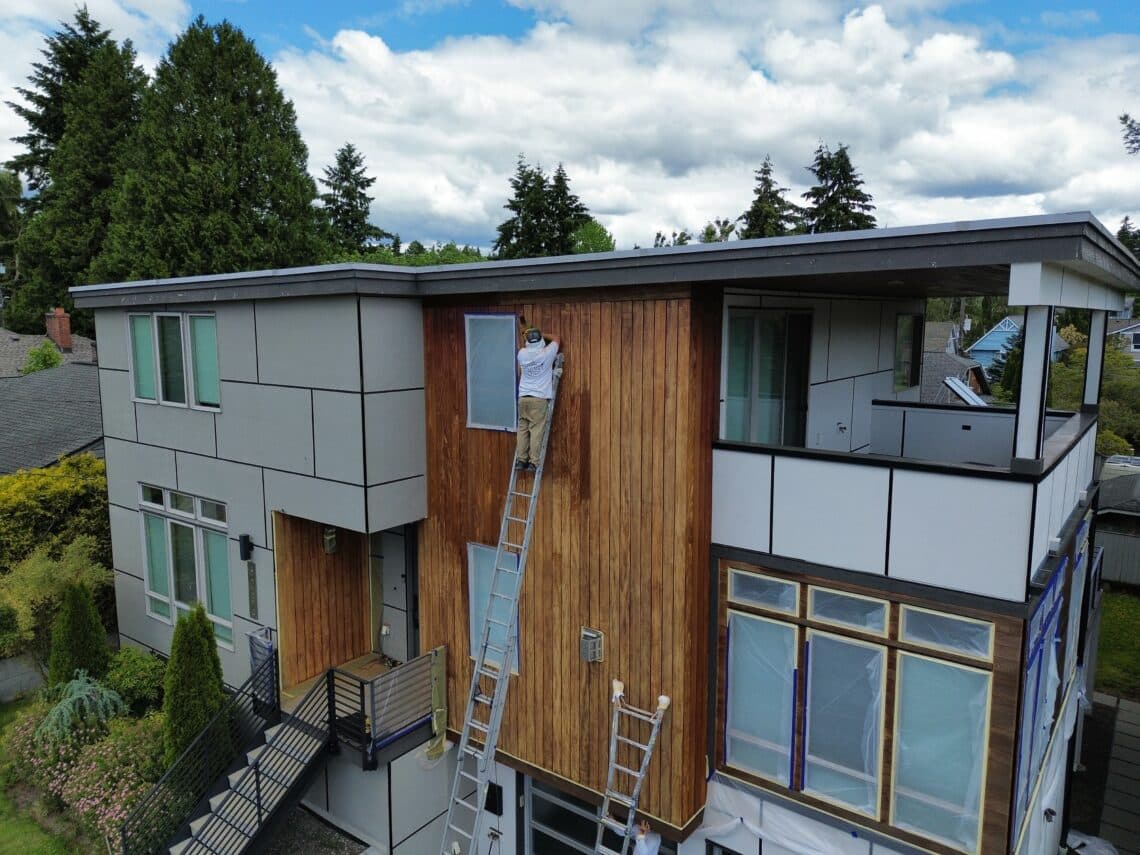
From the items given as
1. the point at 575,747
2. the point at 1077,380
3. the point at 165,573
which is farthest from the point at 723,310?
the point at 1077,380

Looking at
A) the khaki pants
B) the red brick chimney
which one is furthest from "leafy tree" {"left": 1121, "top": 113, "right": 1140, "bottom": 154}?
the red brick chimney

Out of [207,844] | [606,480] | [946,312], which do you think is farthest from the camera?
[946,312]

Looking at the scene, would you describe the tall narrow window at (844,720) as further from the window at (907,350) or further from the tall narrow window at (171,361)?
the tall narrow window at (171,361)

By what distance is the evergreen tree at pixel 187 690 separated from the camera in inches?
372


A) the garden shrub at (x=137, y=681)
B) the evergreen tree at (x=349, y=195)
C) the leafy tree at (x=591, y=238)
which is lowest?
the garden shrub at (x=137, y=681)

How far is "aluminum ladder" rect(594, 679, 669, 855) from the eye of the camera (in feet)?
24.0

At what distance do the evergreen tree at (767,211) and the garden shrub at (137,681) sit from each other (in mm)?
37127

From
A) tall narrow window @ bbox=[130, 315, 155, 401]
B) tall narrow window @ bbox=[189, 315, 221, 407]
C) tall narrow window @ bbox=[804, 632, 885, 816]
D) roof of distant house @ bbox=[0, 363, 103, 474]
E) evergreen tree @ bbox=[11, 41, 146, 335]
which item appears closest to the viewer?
tall narrow window @ bbox=[804, 632, 885, 816]

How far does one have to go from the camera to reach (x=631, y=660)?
25.0 feet

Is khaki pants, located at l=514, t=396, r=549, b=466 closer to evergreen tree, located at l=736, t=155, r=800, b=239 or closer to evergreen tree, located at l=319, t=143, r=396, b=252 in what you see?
evergreen tree, located at l=736, t=155, r=800, b=239

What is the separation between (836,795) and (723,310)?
4493 mm

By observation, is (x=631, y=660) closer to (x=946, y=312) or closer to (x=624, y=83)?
(x=624, y=83)

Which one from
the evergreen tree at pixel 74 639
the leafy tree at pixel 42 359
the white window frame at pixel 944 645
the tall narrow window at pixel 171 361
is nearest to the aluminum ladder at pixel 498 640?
the white window frame at pixel 944 645

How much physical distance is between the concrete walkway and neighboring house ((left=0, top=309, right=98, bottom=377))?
35.2m
